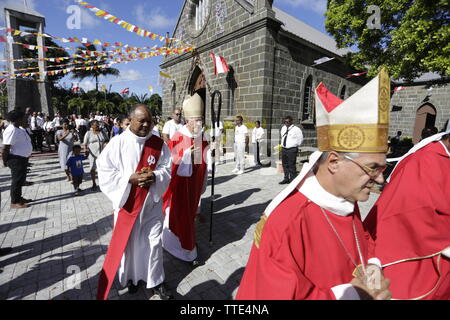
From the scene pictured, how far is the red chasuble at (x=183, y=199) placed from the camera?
3.42 metres

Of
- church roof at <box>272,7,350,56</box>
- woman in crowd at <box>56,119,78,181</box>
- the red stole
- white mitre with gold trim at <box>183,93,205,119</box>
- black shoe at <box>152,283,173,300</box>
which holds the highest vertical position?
church roof at <box>272,7,350,56</box>

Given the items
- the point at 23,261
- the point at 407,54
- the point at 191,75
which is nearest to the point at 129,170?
the point at 23,261

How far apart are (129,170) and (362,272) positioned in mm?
2367

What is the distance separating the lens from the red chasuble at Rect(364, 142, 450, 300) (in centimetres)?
179

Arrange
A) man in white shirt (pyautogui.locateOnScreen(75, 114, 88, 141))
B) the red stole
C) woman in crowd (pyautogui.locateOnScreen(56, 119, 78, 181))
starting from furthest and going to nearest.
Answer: man in white shirt (pyautogui.locateOnScreen(75, 114, 88, 141)), woman in crowd (pyautogui.locateOnScreen(56, 119, 78, 181)), the red stole

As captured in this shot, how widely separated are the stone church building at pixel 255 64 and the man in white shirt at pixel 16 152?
8201mm

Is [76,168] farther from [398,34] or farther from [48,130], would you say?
[48,130]

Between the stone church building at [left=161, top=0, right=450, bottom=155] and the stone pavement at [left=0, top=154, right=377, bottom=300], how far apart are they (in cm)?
567

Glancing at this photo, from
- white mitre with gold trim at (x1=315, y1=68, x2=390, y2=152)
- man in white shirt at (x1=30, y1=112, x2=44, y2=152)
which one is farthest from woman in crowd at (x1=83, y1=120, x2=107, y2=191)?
man in white shirt at (x1=30, y1=112, x2=44, y2=152)

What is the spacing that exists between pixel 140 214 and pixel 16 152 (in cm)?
445

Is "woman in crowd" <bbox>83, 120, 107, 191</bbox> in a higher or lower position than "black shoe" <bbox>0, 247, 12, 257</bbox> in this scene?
higher

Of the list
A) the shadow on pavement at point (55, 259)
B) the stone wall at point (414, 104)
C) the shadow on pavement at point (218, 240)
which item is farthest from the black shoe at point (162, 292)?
the stone wall at point (414, 104)

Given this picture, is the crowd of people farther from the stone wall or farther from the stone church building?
the stone wall
